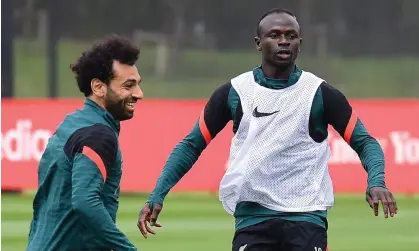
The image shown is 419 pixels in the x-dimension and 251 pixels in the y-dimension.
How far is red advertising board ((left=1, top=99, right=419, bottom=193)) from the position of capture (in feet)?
63.8

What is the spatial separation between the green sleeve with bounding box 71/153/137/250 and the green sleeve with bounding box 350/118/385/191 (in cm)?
151

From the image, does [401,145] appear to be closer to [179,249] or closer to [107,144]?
[179,249]

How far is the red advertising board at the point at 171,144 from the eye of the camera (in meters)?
19.4

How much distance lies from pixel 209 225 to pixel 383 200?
31.8 feet

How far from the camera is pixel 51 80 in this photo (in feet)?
77.7

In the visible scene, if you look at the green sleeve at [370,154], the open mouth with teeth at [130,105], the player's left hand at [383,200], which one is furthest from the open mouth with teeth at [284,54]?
the open mouth with teeth at [130,105]

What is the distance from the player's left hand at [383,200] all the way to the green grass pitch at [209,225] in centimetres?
686

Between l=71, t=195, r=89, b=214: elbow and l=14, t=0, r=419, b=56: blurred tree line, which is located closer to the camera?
l=71, t=195, r=89, b=214: elbow

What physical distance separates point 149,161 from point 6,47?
4.60 meters

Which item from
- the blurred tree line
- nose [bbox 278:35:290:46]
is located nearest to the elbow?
nose [bbox 278:35:290:46]

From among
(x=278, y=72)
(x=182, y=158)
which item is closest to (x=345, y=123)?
(x=278, y=72)

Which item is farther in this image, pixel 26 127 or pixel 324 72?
pixel 324 72

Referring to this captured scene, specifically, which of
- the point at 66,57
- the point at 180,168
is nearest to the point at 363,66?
the point at 66,57

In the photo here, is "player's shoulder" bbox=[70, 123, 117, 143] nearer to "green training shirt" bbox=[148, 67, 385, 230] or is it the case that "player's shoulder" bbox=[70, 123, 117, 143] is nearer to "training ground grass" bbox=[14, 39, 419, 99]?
"green training shirt" bbox=[148, 67, 385, 230]
